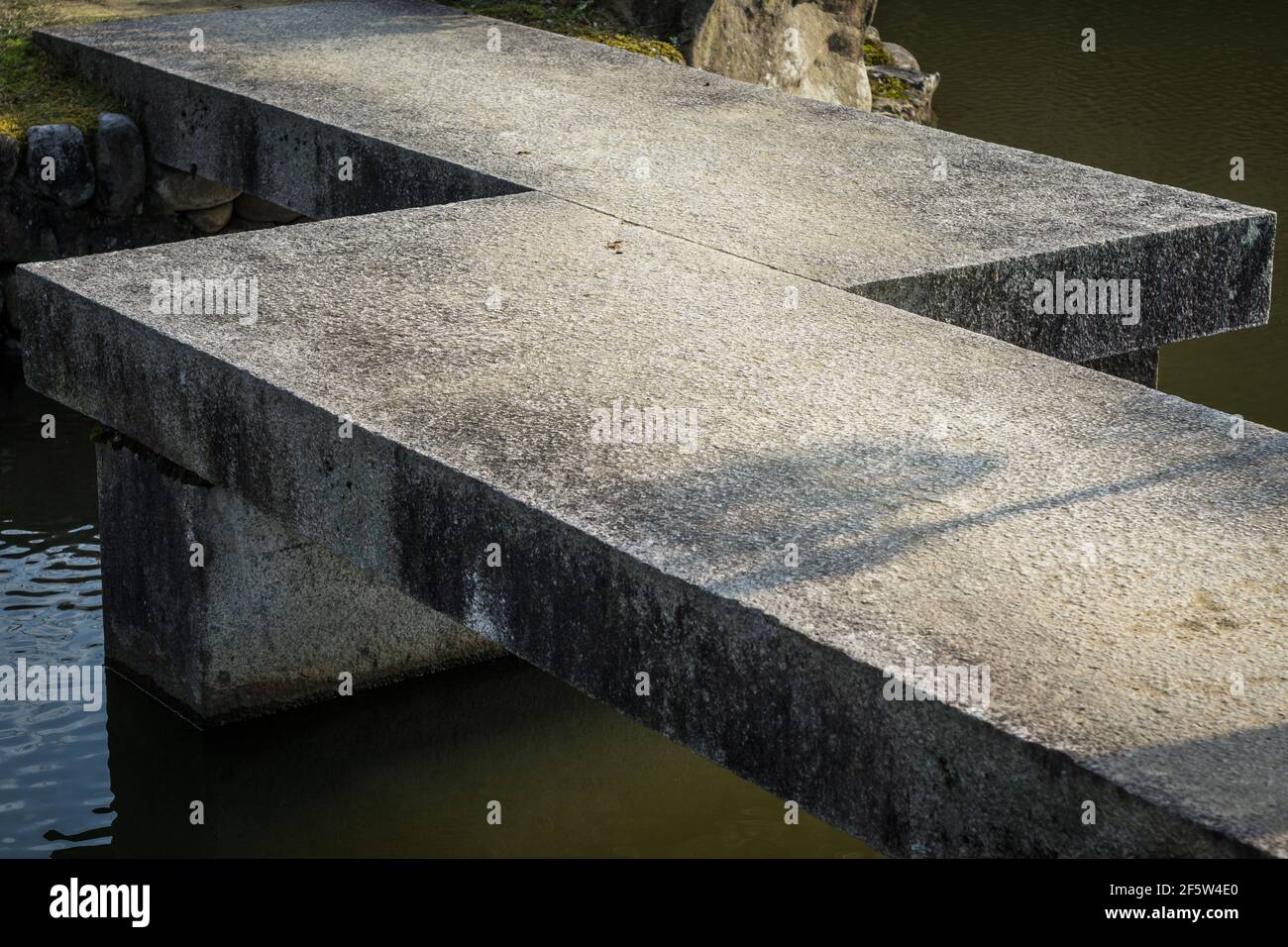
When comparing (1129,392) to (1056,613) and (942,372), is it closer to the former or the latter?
(942,372)

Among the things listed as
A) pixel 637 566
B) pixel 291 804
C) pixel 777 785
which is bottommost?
pixel 291 804

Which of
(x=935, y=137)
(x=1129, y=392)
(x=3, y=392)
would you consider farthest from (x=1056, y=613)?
(x=3, y=392)

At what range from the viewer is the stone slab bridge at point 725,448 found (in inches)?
98.0

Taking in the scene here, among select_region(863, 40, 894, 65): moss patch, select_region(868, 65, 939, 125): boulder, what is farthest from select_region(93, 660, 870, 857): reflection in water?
select_region(863, 40, 894, 65): moss patch

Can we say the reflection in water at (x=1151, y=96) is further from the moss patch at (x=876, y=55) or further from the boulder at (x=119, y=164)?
the boulder at (x=119, y=164)

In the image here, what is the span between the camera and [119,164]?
6117 mm

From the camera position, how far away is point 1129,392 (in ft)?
11.4

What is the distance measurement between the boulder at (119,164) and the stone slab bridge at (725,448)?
0.98 ft

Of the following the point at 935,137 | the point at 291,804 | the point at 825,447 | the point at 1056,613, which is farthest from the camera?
the point at 935,137

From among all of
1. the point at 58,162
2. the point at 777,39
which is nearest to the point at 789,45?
the point at 777,39

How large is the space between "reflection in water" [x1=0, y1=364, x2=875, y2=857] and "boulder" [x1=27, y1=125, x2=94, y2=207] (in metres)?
1.81

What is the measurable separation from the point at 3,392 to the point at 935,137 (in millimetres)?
3285

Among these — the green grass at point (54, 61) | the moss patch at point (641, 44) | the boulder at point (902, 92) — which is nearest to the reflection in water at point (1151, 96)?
the boulder at point (902, 92)
